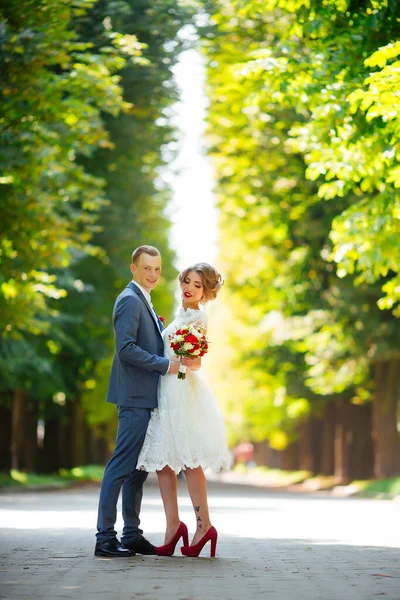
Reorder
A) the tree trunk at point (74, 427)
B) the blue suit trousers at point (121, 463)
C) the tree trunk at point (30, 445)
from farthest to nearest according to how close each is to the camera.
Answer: the tree trunk at point (74, 427) → the tree trunk at point (30, 445) → the blue suit trousers at point (121, 463)

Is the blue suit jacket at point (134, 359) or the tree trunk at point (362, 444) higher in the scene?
the blue suit jacket at point (134, 359)

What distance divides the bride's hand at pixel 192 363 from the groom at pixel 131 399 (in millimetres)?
71

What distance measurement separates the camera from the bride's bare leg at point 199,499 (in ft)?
29.6

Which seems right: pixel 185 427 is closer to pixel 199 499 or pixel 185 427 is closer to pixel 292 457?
pixel 199 499

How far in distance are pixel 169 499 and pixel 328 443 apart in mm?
34652

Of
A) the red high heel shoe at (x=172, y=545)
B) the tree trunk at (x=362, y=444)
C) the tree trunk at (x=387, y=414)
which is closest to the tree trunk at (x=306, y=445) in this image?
the tree trunk at (x=362, y=444)

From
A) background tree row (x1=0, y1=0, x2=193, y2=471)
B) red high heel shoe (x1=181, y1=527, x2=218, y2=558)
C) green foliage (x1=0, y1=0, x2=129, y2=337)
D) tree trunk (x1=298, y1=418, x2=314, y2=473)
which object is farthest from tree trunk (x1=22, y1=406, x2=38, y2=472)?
red high heel shoe (x1=181, y1=527, x2=218, y2=558)

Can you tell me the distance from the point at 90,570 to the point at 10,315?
12991 mm

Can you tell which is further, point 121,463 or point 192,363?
point 192,363

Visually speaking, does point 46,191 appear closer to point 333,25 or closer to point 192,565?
point 333,25

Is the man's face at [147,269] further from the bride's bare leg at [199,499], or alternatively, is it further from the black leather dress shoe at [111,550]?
the black leather dress shoe at [111,550]

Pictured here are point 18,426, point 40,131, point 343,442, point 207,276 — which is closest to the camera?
point 207,276

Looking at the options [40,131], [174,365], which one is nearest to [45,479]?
[40,131]

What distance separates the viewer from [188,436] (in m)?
9.15
